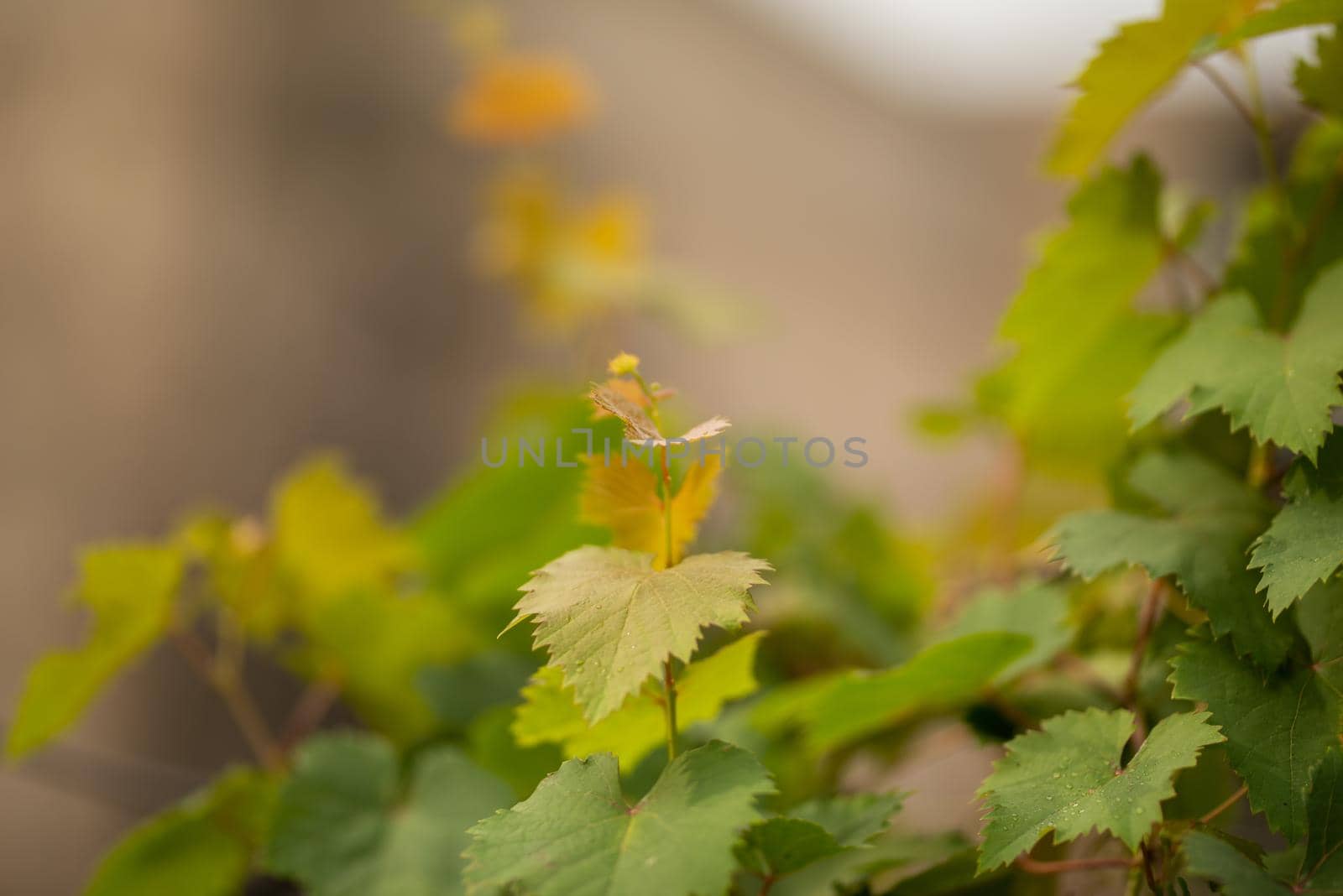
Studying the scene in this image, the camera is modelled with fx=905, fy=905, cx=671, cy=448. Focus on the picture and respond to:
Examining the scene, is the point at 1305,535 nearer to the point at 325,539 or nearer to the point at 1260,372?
the point at 1260,372

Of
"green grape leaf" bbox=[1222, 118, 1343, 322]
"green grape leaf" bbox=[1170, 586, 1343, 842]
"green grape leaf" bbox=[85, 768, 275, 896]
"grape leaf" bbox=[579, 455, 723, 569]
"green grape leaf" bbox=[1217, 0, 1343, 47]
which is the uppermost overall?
"green grape leaf" bbox=[1217, 0, 1343, 47]

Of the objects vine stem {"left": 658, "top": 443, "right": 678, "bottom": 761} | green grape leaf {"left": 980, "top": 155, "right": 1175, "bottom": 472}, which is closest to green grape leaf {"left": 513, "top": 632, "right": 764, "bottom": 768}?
vine stem {"left": 658, "top": 443, "right": 678, "bottom": 761}

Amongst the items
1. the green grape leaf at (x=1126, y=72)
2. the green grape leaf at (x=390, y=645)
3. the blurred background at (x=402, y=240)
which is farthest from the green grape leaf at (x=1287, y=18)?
the green grape leaf at (x=390, y=645)

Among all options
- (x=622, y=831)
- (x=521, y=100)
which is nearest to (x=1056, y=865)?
(x=622, y=831)

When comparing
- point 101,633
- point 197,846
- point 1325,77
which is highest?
point 1325,77

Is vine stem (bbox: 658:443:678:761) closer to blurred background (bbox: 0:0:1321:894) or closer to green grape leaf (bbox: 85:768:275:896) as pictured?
green grape leaf (bbox: 85:768:275:896)

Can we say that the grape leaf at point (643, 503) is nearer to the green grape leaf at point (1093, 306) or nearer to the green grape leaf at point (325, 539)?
the green grape leaf at point (1093, 306)

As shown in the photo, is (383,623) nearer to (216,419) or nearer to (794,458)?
(794,458)

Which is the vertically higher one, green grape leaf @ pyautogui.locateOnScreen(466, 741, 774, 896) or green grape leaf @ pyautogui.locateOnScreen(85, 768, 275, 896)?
green grape leaf @ pyautogui.locateOnScreen(466, 741, 774, 896)
